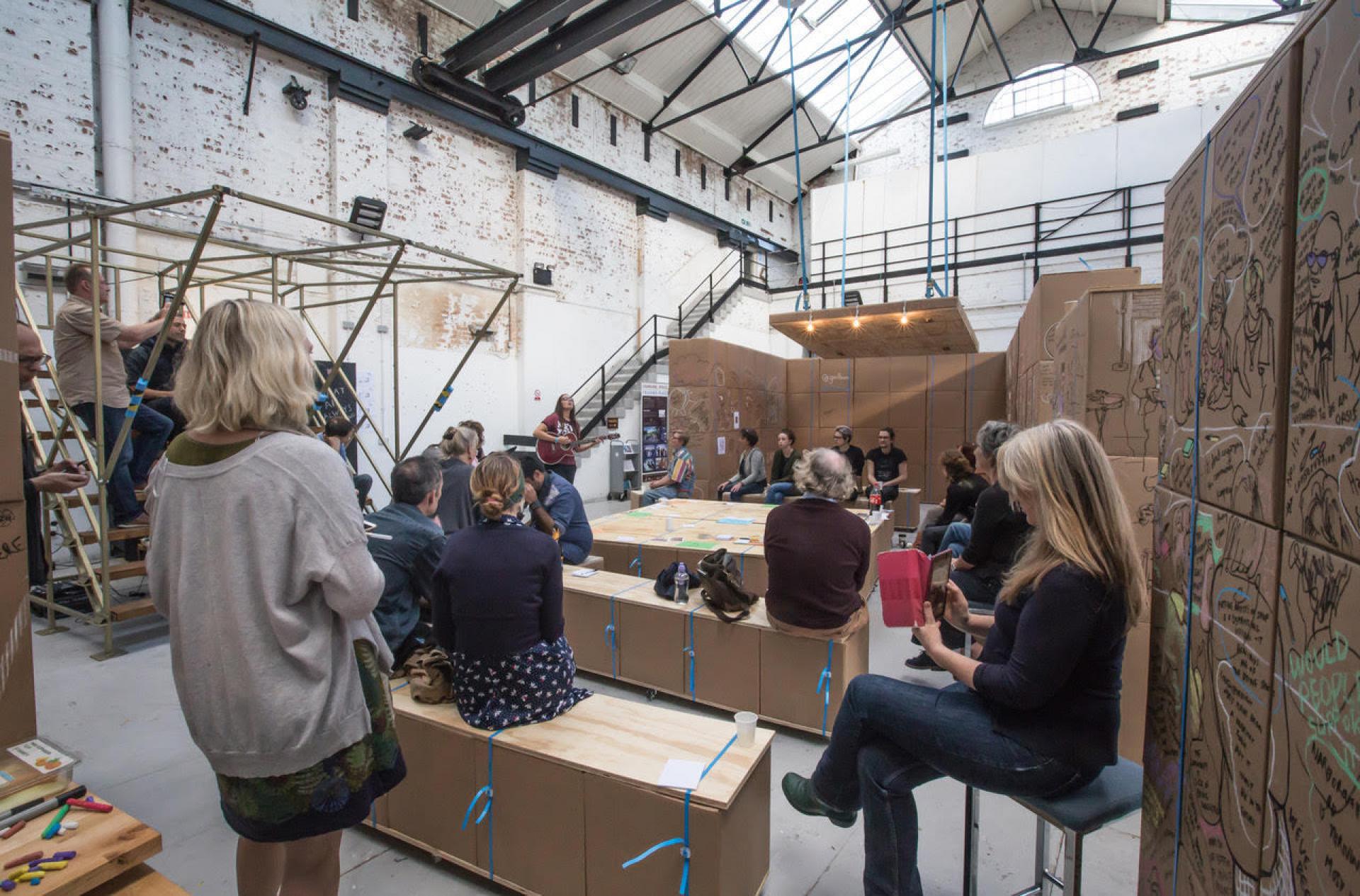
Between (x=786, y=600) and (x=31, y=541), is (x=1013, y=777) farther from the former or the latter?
(x=31, y=541)

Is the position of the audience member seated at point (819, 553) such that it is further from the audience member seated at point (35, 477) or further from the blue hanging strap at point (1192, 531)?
the audience member seated at point (35, 477)

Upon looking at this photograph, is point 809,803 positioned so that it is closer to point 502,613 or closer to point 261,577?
point 502,613

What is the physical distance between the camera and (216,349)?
125 cm

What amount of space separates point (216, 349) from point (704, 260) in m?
13.9

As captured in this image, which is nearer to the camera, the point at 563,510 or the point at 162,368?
the point at 563,510

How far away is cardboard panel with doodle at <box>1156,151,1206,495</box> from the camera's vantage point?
4.42 feet

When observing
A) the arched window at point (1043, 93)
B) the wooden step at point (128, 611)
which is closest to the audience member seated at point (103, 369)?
the wooden step at point (128, 611)

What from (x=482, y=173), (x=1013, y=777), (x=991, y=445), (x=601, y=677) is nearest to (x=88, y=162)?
(x=482, y=173)

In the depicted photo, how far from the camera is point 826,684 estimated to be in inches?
115

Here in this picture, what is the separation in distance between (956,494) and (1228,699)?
3.47m

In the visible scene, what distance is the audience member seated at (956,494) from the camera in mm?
4309

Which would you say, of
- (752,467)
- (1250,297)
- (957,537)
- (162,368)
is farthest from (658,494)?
(1250,297)

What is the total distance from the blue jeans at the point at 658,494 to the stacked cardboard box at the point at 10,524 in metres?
5.70

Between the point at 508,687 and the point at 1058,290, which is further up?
the point at 1058,290
